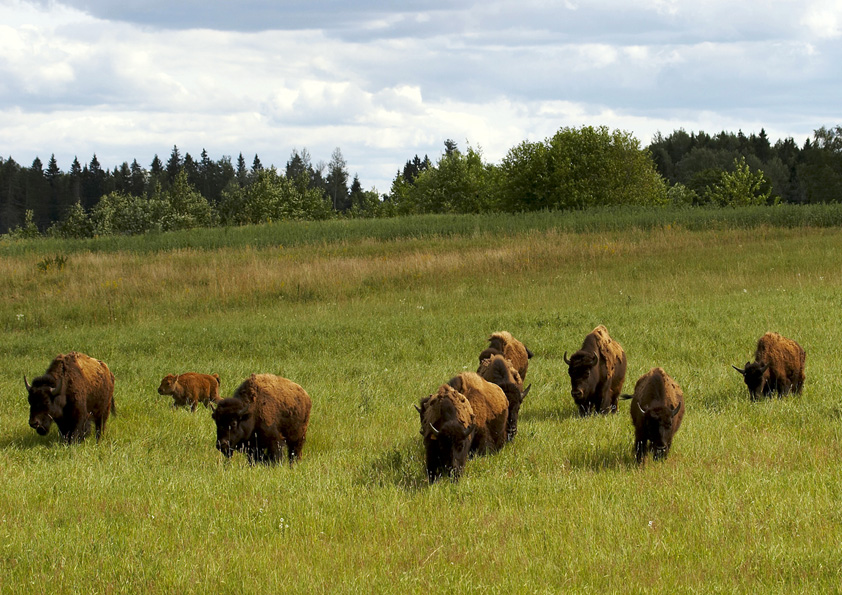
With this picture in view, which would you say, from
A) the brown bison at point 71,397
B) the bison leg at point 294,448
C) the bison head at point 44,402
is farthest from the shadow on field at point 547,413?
the bison head at point 44,402

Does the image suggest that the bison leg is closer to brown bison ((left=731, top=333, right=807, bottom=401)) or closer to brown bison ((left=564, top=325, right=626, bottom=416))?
brown bison ((left=564, top=325, right=626, bottom=416))

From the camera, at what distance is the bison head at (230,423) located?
340 inches

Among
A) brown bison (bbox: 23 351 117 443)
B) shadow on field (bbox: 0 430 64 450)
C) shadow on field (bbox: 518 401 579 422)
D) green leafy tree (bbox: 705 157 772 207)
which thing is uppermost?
green leafy tree (bbox: 705 157 772 207)

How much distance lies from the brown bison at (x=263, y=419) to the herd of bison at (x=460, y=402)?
0.04ft

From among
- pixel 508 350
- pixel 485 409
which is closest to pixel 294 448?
pixel 485 409

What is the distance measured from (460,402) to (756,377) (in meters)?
5.91

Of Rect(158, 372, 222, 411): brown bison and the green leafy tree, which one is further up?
the green leafy tree

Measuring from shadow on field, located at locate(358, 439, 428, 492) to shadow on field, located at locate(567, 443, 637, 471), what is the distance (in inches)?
69.0

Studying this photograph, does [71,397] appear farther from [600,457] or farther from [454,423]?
[600,457]

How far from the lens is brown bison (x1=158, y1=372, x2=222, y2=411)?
13141 millimetres

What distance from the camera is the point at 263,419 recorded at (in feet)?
29.7

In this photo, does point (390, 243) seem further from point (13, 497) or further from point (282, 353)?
point (13, 497)

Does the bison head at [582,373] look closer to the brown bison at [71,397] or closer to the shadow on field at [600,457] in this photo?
the shadow on field at [600,457]

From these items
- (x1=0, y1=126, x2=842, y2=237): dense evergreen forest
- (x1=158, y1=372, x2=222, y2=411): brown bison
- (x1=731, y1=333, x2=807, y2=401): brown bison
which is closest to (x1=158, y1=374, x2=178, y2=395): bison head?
(x1=158, y1=372, x2=222, y2=411): brown bison
